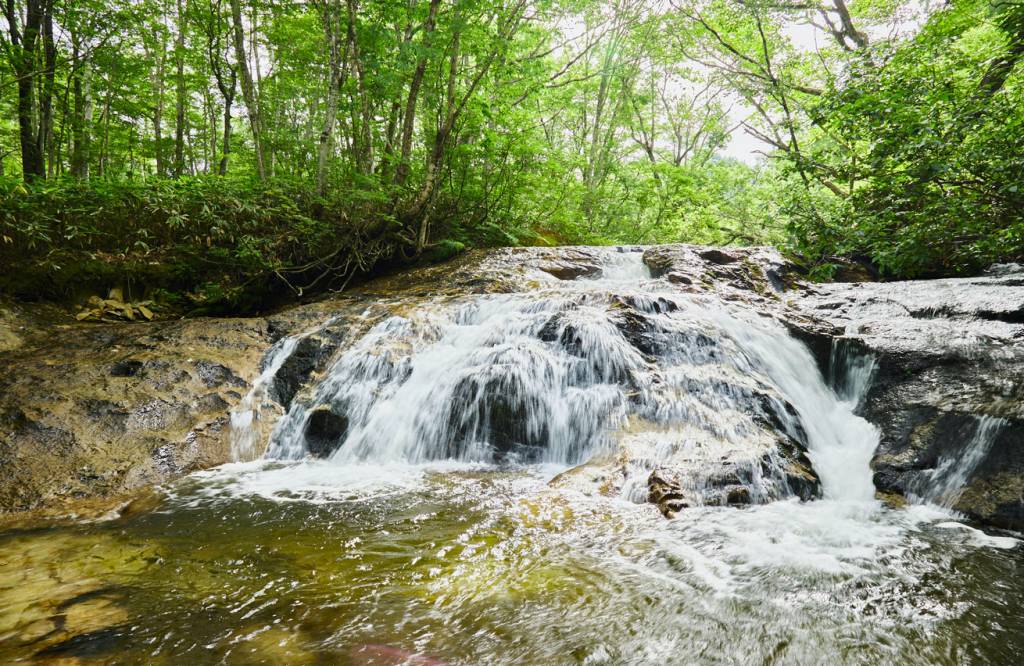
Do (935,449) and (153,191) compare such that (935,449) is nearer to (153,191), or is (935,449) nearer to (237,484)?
(237,484)

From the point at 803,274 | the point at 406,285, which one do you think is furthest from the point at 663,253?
the point at 406,285

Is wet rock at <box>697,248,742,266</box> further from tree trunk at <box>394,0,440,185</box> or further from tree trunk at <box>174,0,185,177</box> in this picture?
tree trunk at <box>174,0,185,177</box>

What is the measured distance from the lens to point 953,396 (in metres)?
3.98

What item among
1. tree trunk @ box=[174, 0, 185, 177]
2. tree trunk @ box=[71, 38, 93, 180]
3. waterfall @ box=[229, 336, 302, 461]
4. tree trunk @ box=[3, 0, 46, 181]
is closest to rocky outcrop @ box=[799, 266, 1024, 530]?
waterfall @ box=[229, 336, 302, 461]

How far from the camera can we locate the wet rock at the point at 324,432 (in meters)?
4.58

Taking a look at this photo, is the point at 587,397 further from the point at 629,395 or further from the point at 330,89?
the point at 330,89

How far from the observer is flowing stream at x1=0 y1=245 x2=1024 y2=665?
6.44ft

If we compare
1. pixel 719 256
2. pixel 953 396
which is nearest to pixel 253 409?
pixel 953 396

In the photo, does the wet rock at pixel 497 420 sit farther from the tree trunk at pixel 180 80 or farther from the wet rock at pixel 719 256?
the tree trunk at pixel 180 80

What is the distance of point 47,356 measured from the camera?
4.88 meters

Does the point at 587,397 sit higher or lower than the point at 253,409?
higher

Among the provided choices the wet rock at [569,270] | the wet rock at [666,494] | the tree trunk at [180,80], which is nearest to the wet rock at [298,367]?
the wet rock at [666,494]

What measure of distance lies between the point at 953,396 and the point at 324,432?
18.6 ft

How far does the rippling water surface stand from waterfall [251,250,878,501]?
76cm
